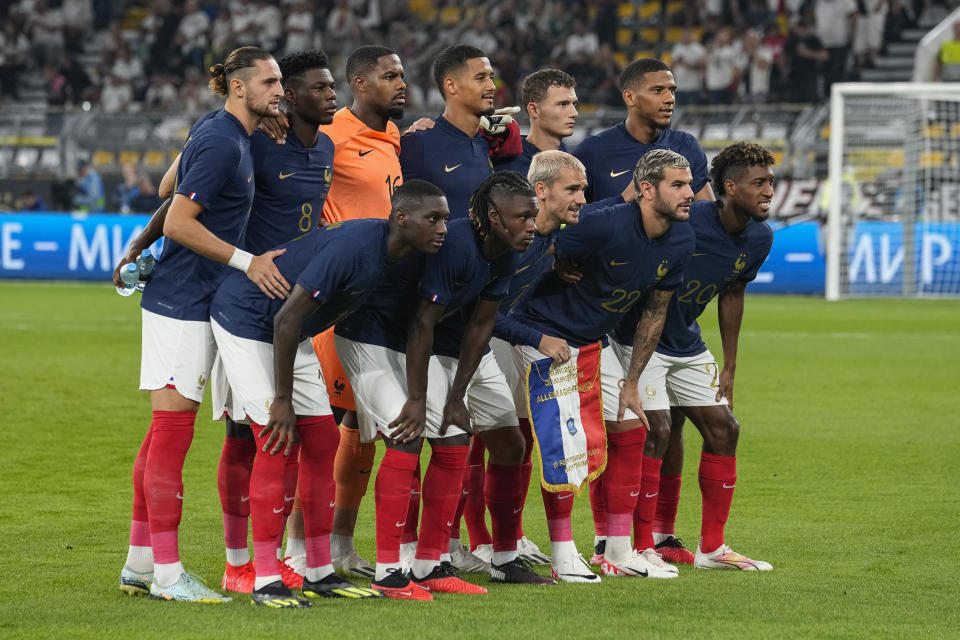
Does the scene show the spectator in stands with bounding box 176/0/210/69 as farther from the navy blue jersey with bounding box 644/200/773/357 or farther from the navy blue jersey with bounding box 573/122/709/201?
the navy blue jersey with bounding box 644/200/773/357

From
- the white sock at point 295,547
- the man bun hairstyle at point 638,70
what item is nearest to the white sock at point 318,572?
the white sock at point 295,547

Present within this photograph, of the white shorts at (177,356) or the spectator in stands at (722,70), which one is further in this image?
the spectator in stands at (722,70)

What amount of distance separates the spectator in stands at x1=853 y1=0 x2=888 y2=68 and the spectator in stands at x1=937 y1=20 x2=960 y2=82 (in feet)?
7.36

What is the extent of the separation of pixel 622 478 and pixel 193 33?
2550cm

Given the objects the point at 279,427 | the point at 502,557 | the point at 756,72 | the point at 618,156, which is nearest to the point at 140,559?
the point at 279,427

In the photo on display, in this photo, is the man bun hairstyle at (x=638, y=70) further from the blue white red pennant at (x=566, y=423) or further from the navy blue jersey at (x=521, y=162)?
the blue white red pennant at (x=566, y=423)

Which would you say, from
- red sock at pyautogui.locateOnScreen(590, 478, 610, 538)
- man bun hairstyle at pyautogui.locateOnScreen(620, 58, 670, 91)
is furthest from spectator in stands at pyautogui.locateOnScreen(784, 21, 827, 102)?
red sock at pyautogui.locateOnScreen(590, 478, 610, 538)

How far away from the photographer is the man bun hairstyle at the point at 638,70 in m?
6.45

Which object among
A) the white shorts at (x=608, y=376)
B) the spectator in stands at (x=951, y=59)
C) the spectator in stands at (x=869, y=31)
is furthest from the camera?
the spectator in stands at (x=869, y=31)

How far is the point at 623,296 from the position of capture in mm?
5684

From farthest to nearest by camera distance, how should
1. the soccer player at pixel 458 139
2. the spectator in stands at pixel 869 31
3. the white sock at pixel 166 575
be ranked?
the spectator in stands at pixel 869 31 → the soccer player at pixel 458 139 → the white sock at pixel 166 575

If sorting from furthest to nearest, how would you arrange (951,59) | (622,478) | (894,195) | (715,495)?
(951,59)
(894,195)
(715,495)
(622,478)

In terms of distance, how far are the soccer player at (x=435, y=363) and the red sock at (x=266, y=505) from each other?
0.43 metres

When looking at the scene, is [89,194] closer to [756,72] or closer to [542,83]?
[756,72]
